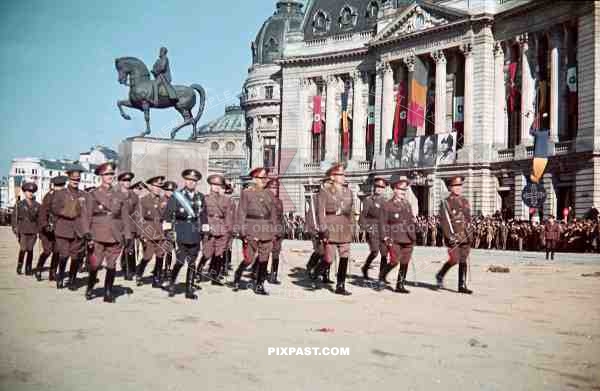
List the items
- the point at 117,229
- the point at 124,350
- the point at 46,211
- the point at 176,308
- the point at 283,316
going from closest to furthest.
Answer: the point at 124,350, the point at 283,316, the point at 176,308, the point at 117,229, the point at 46,211

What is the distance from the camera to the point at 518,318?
8.87 metres

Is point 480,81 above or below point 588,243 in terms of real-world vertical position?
above

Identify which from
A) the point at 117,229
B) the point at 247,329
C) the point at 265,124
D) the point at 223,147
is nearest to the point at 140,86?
the point at 117,229

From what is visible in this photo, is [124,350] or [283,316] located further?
[283,316]

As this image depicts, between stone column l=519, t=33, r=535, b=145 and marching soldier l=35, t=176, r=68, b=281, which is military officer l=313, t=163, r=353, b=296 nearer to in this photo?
marching soldier l=35, t=176, r=68, b=281

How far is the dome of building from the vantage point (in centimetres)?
7544

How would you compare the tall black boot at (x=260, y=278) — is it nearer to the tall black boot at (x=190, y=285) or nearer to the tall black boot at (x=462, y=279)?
the tall black boot at (x=190, y=285)

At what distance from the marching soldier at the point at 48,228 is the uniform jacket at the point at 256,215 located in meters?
4.08

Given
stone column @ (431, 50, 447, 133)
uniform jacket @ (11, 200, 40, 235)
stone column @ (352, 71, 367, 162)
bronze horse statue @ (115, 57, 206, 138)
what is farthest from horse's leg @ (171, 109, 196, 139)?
stone column @ (352, 71, 367, 162)

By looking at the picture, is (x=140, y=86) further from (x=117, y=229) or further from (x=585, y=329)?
(x=585, y=329)

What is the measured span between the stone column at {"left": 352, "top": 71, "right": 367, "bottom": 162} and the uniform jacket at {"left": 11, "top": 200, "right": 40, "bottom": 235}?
123ft

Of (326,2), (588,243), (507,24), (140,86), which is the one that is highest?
(326,2)

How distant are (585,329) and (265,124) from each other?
6909 cm

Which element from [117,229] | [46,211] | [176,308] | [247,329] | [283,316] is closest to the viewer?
[247,329]
